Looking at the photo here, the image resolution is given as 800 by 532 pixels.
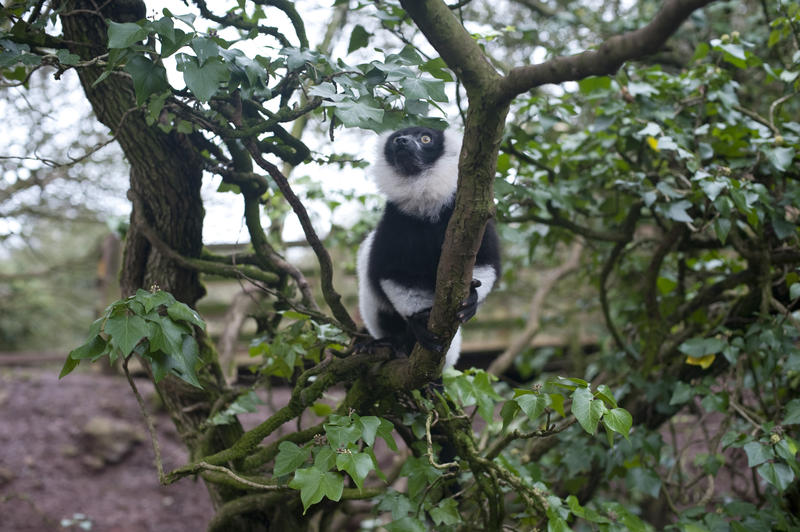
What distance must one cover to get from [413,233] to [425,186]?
0.85 ft

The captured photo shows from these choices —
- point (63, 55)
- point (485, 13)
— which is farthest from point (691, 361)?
point (485, 13)

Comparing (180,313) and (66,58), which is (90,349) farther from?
(66,58)

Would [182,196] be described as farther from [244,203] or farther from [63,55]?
[63,55]

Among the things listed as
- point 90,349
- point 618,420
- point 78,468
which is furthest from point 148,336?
point 78,468

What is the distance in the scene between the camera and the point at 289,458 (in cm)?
224

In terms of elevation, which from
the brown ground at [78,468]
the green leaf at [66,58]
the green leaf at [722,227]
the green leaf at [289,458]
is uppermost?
the green leaf at [66,58]

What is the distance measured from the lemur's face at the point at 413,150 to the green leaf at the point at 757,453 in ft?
6.62

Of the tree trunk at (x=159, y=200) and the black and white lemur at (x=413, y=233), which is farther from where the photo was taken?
the black and white lemur at (x=413, y=233)

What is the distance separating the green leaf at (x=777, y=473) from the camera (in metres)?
2.48

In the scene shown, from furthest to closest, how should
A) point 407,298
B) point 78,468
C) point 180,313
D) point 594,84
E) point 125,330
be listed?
point 78,468, point 594,84, point 407,298, point 180,313, point 125,330

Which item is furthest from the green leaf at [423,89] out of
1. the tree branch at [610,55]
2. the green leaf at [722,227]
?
the green leaf at [722,227]

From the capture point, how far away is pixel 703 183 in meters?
2.92

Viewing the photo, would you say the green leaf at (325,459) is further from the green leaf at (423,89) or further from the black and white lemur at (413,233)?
the green leaf at (423,89)

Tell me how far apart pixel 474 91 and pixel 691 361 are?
2450mm
